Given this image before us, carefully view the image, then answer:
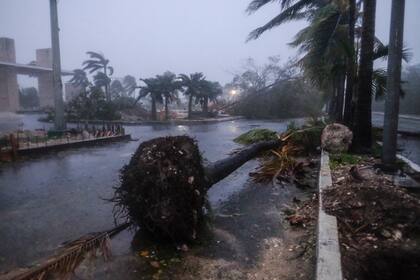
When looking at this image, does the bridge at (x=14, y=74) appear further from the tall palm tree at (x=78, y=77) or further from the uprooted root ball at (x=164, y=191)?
the uprooted root ball at (x=164, y=191)

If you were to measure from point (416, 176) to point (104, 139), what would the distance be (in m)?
11.8

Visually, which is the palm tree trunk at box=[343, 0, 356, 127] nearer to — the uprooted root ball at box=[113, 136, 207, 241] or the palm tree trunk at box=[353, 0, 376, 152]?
the palm tree trunk at box=[353, 0, 376, 152]

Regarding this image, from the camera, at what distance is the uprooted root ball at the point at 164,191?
3859mm

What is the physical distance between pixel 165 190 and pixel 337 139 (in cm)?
668

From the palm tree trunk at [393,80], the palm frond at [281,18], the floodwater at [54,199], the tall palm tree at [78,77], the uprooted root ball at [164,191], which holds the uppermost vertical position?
the tall palm tree at [78,77]

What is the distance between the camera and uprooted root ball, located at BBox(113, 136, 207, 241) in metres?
3.86

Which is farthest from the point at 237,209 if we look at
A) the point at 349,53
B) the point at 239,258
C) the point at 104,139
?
the point at 104,139

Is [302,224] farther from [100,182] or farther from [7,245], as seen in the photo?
[100,182]

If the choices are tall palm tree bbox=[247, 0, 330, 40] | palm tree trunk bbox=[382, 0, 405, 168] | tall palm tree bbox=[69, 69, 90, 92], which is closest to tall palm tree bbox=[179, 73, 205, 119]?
tall palm tree bbox=[247, 0, 330, 40]

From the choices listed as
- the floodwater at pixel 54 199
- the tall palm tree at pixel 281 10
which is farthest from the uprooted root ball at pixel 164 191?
the tall palm tree at pixel 281 10

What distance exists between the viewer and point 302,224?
4.62 m

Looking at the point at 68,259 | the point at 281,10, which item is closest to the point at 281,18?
the point at 281,10

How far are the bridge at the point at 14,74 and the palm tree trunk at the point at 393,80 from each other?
40973 mm

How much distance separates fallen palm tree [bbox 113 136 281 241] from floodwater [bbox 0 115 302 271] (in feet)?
3.39
